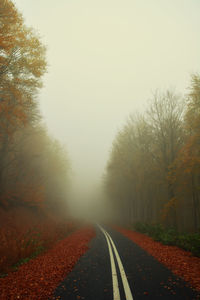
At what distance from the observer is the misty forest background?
405 inches

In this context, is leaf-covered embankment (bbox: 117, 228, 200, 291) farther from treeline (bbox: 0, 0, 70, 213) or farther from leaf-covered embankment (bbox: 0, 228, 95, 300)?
treeline (bbox: 0, 0, 70, 213)

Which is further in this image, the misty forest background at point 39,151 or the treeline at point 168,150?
the treeline at point 168,150

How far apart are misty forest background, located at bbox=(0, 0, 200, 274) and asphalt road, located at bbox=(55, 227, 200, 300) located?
3.06 m

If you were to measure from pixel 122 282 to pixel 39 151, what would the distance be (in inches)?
846

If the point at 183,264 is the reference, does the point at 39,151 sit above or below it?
above

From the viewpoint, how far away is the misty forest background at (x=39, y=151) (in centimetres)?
A: 1029

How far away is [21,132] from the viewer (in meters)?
18.9

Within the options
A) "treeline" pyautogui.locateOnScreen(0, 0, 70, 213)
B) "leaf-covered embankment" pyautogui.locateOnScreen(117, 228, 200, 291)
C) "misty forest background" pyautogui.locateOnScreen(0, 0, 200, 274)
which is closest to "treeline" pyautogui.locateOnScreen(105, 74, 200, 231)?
"misty forest background" pyautogui.locateOnScreen(0, 0, 200, 274)

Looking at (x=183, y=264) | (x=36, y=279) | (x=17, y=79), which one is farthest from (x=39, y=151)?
(x=183, y=264)

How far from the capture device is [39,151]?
942 inches

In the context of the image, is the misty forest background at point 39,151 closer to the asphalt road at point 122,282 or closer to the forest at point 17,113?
the forest at point 17,113

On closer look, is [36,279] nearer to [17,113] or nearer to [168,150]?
[17,113]

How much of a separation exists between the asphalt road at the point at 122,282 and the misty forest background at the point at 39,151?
3059 millimetres

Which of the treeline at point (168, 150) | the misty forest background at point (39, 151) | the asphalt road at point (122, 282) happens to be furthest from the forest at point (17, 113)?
the treeline at point (168, 150)
